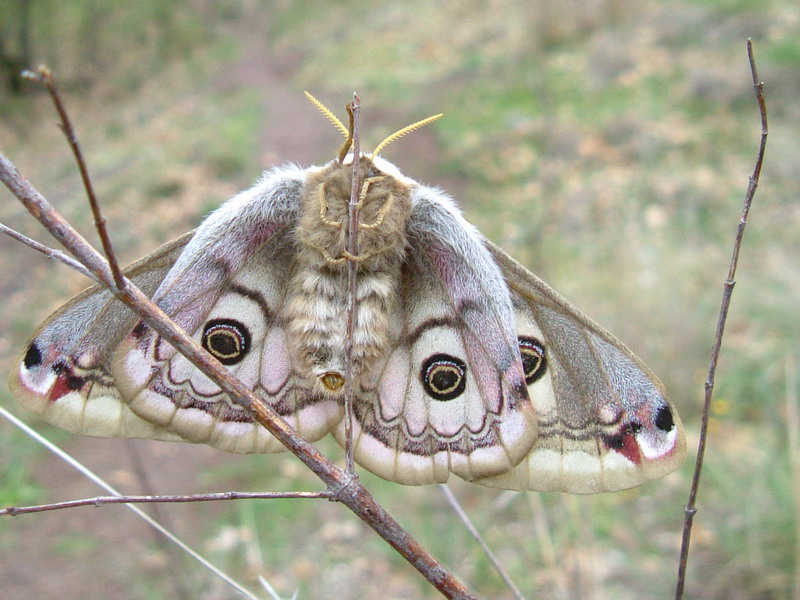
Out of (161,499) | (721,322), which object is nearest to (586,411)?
(721,322)

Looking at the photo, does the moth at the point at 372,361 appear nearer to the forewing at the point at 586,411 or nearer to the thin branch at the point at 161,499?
the forewing at the point at 586,411

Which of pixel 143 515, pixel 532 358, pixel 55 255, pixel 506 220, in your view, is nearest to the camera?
pixel 55 255

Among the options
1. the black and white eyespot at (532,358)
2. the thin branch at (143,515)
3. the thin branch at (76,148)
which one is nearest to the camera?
the thin branch at (76,148)

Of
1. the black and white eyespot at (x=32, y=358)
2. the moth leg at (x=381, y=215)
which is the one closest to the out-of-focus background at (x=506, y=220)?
the black and white eyespot at (x=32, y=358)

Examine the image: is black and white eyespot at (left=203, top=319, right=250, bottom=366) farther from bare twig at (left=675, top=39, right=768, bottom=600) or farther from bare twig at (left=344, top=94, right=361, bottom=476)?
bare twig at (left=675, top=39, right=768, bottom=600)

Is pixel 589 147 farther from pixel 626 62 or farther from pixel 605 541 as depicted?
pixel 605 541

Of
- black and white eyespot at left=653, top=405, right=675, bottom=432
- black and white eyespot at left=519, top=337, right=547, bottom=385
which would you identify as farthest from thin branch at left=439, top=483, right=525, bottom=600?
black and white eyespot at left=653, top=405, right=675, bottom=432

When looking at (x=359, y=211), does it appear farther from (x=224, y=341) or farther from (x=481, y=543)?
(x=481, y=543)
